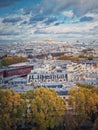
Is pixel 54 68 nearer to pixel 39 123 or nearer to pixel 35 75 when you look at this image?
pixel 35 75

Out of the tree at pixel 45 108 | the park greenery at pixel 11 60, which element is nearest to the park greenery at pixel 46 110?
the tree at pixel 45 108

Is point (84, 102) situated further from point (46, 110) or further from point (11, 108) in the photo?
point (11, 108)

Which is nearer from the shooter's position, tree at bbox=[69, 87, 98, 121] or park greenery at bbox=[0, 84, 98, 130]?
park greenery at bbox=[0, 84, 98, 130]

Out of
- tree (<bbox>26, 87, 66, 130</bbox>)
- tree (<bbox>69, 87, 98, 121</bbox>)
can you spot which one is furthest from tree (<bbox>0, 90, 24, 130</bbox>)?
tree (<bbox>69, 87, 98, 121</bbox>)

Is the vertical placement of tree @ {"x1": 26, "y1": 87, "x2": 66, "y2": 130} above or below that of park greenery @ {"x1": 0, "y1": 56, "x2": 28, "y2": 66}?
below

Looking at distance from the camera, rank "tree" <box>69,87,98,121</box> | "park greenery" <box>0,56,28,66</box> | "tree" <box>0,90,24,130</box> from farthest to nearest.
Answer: "park greenery" <box>0,56,28,66</box>, "tree" <box>69,87,98,121</box>, "tree" <box>0,90,24,130</box>

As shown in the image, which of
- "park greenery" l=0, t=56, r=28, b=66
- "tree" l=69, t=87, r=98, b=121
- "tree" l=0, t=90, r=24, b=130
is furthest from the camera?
"park greenery" l=0, t=56, r=28, b=66

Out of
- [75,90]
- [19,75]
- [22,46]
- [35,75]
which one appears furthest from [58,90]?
[22,46]

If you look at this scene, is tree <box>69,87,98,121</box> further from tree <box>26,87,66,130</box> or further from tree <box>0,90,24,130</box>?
tree <box>0,90,24,130</box>
